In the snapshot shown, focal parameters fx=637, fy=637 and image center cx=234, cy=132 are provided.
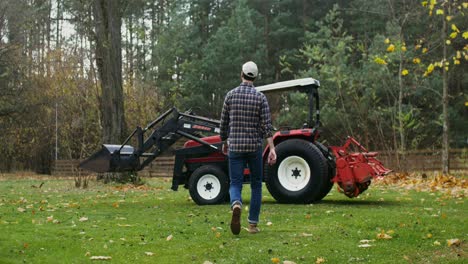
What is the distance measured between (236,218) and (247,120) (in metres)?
1.15

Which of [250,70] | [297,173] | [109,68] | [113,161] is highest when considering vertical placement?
[109,68]

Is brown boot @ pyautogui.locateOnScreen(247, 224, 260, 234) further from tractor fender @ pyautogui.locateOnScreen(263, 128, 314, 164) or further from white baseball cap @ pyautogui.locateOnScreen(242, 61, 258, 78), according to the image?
tractor fender @ pyautogui.locateOnScreen(263, 128, 314, 164)

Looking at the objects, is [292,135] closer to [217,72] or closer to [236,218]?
[236,218]

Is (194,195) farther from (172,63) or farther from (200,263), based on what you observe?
(172,63)

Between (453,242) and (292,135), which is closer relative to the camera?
(453,242)

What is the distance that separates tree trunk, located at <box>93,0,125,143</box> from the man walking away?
481 inches

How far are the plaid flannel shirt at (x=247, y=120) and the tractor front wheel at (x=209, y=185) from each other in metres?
3.95

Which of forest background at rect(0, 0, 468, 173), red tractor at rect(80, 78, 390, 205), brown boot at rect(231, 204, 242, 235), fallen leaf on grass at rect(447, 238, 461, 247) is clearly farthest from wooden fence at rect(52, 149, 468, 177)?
fallen leaf on grass at rect(447, 238, 461, 247)

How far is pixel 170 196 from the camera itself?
13859mm

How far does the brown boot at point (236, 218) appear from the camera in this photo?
7.05 metres

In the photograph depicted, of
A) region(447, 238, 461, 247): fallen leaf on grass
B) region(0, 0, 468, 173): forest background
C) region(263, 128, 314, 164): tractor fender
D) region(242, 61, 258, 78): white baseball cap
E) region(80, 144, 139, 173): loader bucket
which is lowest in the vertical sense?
region(447, 238, 461, 247): fallen leaf on grass

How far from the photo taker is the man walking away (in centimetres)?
733

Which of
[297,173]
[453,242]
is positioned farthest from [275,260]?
[297,173]

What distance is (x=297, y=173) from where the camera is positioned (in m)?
11.2
